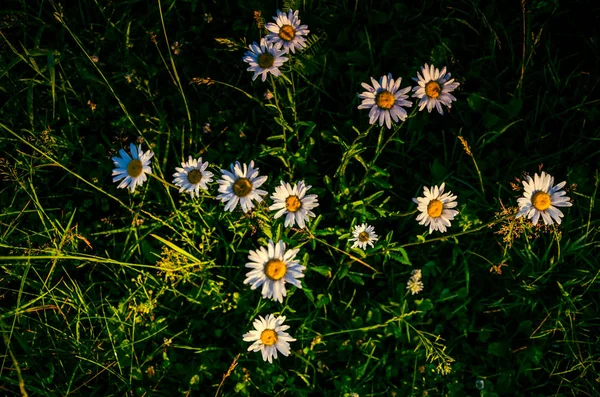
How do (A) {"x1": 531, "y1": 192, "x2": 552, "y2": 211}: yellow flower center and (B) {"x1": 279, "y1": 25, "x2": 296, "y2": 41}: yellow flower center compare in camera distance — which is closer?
(A) {"x1": 531, "y1": 192, "x2": 552, "y2": 211}: yellow flower center

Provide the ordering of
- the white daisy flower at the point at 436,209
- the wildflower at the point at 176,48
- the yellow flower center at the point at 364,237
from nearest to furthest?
1. the white daisy flower at the point at 436,209
2. the yellow flower center at the point at 364,237
3. the wildflower at the point at 176,48

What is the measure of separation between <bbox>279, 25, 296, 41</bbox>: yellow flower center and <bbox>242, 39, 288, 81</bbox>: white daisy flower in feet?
0.23

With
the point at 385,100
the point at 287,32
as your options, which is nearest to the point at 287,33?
the point at 287,32

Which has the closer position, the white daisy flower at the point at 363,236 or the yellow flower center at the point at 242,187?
the yellow flower center at the point at 242,187

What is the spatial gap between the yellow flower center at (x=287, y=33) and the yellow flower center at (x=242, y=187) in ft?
2.39

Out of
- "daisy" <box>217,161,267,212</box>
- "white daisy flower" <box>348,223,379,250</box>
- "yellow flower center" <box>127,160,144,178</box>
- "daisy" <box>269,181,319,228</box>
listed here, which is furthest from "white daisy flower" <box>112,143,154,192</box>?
"white daisy flower" <box>348,223,379,250</box>

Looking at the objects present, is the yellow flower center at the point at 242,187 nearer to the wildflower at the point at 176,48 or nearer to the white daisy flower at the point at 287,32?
the white daisy flower at the point at 287,32

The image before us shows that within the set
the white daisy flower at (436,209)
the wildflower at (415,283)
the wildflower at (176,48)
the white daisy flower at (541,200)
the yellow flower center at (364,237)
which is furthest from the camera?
the wildflower at (176,48)

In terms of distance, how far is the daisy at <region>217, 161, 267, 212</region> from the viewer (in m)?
2.16

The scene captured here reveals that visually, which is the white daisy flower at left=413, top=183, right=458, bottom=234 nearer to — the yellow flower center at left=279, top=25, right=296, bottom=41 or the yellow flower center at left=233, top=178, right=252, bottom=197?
the yellow flower center at left=233, top=178, right=252, bottom=197

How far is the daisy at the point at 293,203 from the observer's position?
7.09 ft

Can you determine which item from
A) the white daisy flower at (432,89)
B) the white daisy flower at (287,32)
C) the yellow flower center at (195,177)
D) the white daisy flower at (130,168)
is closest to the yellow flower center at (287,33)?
the white daisy flower at (287,32)

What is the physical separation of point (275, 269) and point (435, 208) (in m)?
0.80

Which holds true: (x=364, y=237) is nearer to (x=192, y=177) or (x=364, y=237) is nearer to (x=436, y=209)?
(x=436, y=209)
